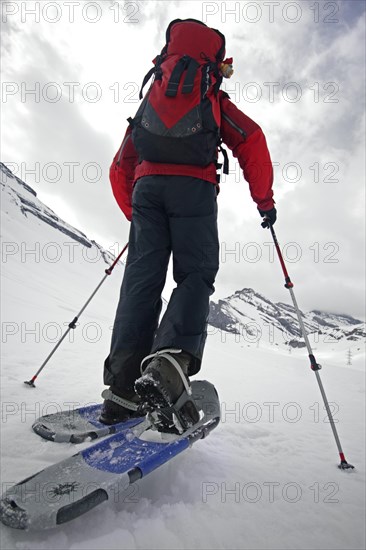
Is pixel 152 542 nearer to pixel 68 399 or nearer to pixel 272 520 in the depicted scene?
pixel 272 520

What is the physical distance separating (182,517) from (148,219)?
196 cm

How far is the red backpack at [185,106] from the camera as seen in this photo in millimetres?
2334

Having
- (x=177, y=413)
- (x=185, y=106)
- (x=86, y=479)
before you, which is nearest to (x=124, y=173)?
(x=185, y=106)

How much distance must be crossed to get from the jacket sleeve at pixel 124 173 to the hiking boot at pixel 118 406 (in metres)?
1.72

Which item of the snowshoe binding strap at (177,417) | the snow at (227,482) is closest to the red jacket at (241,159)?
the snowshoe binding strap at (177,417)

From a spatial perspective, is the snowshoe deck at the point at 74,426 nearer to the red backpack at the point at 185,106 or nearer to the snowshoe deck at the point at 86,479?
the snowshoe deck at the point at 86,479

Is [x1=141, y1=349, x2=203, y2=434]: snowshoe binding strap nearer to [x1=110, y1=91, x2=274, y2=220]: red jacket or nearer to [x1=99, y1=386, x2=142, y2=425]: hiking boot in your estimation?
[x1=99, y1=386, x2=142, y2=425]: hiking boot

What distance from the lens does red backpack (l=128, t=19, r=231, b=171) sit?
2.33m

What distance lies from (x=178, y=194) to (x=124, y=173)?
3.21 feet

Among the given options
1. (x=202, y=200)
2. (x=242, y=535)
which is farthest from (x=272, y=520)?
(x=202, y=200)

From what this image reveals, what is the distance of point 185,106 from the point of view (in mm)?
2355

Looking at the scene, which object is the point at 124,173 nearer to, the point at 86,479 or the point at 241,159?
the point at 241,159

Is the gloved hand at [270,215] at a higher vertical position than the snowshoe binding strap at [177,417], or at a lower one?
higher

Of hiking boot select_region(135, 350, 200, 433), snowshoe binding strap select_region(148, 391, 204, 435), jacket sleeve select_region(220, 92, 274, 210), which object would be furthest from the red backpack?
snowshoe binding strap select_region(148, 391, 204, 435)
